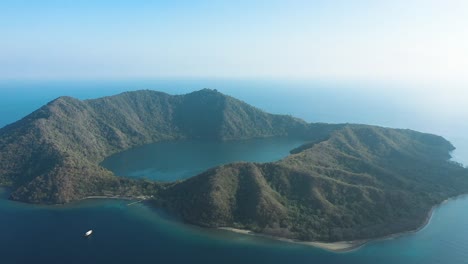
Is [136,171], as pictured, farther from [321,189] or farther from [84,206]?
[321,189]

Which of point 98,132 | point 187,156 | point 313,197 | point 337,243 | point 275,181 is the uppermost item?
point 275,181

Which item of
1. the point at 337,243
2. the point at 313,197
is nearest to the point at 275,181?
the point at 313,197

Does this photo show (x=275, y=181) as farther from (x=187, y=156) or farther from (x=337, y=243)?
(x=187, y=156)

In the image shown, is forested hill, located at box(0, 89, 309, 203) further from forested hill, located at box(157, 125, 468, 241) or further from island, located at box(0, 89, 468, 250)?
forested hill, located at box(157, 125, 468, 241)

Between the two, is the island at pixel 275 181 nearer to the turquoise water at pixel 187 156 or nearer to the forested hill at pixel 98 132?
the forested hill at pixel 98 132

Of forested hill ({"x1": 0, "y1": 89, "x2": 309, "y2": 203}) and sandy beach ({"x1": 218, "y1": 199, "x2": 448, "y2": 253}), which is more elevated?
forested hill ({"x1": 0, "y1": 89, "x2": 309, "y2": 203})

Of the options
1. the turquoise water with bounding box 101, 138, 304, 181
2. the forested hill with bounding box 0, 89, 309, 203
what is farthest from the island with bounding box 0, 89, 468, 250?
the turquoise water with bounding box 101, 138, 304, 181

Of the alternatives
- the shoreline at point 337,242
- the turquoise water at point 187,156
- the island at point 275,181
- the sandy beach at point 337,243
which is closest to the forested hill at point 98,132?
the island at point 275,181
